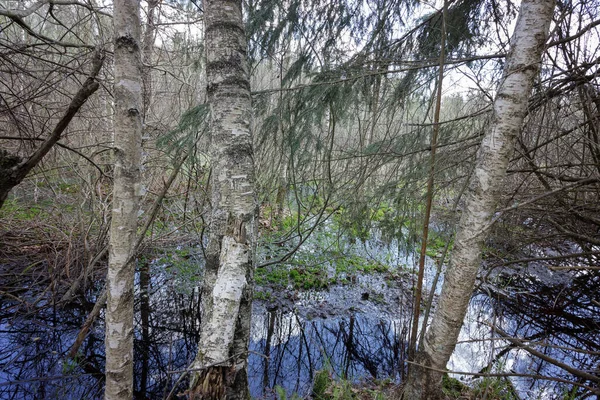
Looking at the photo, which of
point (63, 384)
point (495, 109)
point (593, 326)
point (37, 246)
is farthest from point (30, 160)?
point (593, 326)

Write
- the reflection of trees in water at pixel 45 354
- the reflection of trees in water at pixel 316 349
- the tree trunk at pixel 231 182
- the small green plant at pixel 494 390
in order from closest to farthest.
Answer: the tree trunk at pixel 231 182, the small green plant at pixel 494 390, the reflection of trees in water at pixel 45 354, the reflection of trees in water at pixel 316 349

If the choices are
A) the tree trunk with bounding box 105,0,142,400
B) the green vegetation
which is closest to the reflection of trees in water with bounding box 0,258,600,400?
the green vegetation

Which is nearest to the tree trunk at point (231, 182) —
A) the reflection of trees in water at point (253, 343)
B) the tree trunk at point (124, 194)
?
the tree trunk at point (124, 194)

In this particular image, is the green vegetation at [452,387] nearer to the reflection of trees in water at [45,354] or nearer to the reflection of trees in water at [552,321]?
the reflection of trees in water at [552,321]

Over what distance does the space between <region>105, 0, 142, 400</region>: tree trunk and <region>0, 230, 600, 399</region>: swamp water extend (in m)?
0.88

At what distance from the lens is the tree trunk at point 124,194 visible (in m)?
1.73

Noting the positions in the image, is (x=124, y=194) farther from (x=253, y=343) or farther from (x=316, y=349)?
(x=316, y=349)

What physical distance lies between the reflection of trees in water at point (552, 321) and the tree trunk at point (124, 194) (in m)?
4.23

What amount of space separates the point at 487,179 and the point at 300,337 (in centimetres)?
335

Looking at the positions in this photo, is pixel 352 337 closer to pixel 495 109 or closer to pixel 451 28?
pixel 495 109

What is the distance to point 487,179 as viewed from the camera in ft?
6.36

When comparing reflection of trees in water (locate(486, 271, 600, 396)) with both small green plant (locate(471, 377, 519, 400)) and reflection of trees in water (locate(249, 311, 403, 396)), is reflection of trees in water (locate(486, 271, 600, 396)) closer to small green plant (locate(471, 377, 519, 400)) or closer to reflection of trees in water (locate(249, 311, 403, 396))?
small green plant (locate(471, 377, 519, 400))

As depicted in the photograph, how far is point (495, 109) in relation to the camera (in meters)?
1.91

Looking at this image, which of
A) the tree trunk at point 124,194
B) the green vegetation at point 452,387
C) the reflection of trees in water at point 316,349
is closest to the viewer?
the tree trunk at point 124,194
